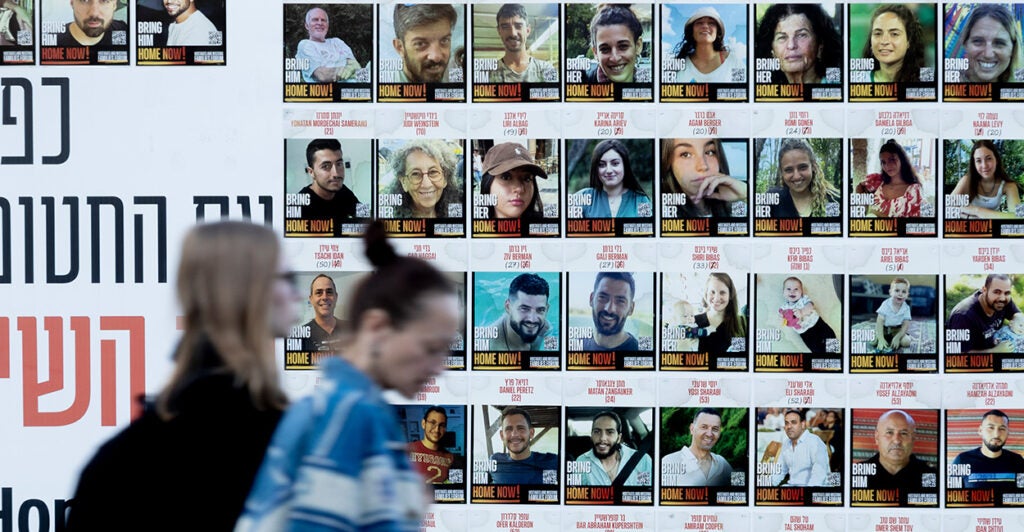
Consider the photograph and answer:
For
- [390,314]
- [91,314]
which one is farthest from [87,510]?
[91,314]

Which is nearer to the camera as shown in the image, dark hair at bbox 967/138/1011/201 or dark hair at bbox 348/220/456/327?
dark hair at bbox 348/220/456/327

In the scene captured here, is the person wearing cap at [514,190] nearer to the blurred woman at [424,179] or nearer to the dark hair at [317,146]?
the blurred woman at [424,179]

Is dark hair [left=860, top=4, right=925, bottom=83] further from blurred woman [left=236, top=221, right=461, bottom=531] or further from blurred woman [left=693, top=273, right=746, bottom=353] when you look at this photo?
blurred woman [left=236, top=221, right=461, bottom=531]

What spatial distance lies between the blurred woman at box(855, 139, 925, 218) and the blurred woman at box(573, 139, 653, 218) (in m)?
0.67

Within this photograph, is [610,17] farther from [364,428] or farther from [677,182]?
[364,428]

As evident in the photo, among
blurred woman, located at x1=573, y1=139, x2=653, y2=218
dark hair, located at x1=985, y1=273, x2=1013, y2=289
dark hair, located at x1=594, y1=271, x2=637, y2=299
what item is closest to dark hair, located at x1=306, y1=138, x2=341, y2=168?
blurred woman, located at x1=573, y1=139, x2=653, y2=218

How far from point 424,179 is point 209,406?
5.52 ft

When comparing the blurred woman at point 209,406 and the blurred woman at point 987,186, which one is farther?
the blurred woman at point 987,186

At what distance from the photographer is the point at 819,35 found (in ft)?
11.4

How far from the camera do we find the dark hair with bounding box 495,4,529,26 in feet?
11.4

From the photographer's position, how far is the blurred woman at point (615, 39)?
136 inches

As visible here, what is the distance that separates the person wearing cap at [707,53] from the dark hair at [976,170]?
727 mm

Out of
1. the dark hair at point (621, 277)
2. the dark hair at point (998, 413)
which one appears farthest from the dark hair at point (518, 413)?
the dark hair at point (998, 413)

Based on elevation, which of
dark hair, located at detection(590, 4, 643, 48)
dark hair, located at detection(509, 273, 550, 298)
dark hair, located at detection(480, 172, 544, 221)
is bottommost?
dark hair, located at detection(509, 273, 550, 298)
